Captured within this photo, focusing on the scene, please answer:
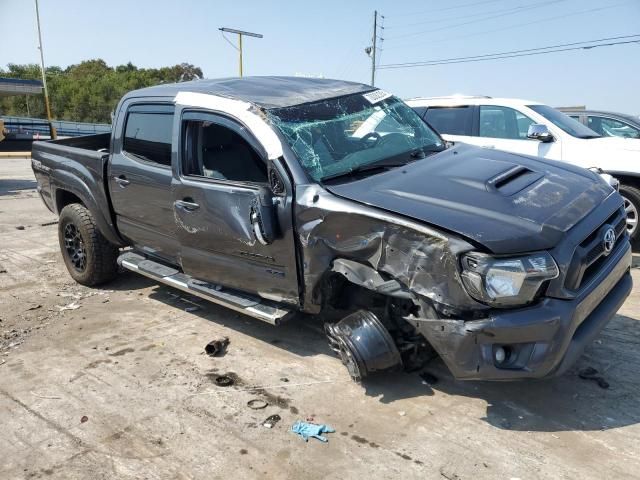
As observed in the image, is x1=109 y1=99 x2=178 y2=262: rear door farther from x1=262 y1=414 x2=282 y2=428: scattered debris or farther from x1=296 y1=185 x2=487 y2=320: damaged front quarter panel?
x1=262 y1=414 x2=282 y2=428: scattered debris

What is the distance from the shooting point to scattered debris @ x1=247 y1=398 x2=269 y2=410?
3291mm

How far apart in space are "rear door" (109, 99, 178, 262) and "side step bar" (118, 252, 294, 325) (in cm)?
13

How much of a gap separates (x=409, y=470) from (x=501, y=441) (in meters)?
0.58

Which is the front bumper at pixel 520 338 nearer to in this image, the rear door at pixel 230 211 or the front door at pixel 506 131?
the rear door at pixel 230 211

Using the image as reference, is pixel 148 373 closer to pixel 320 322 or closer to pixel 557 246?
pixel 320 322

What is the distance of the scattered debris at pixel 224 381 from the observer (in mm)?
3580

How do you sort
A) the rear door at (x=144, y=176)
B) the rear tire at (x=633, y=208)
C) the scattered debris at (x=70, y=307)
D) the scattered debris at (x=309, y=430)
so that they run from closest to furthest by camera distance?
the scattered debris at (x=309, y=430) < the rear door at (x=144, y=176) < the scattered debris at (x=70, y=307) < the rear tire at (x=633, y=208)

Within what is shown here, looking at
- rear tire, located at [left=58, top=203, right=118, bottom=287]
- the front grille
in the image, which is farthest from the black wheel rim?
the front grille

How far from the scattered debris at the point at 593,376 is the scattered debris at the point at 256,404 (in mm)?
2090

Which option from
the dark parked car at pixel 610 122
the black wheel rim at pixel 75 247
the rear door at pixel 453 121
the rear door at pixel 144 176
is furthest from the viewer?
the dark parked car at pixel 610 122

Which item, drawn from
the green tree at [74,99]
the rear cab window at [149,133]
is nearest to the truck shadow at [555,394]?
the rear cab window at [149,133]

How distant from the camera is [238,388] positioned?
11.6 ft

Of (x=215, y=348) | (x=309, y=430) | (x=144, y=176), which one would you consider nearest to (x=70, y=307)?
(x=144, y=176)

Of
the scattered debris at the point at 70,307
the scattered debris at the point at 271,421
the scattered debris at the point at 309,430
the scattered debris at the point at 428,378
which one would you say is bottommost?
the scattered debris at the point at 70,307
